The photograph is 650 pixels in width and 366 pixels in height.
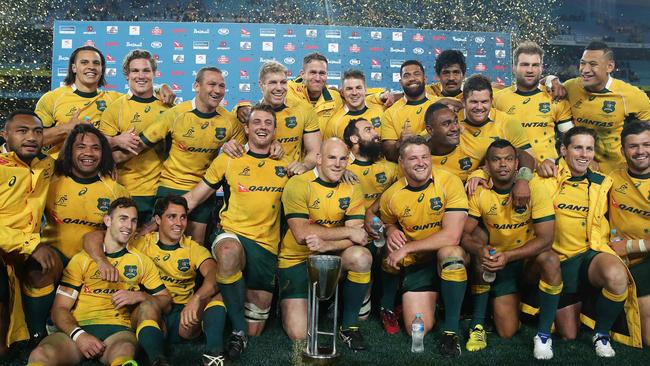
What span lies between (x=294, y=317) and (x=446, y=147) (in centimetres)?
166

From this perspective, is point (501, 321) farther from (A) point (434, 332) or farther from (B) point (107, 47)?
(B) point (107, 47)

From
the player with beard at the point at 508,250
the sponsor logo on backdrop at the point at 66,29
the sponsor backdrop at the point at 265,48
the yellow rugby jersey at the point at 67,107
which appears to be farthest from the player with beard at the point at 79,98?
the sponsor logo on backdrop at the point at 66,29

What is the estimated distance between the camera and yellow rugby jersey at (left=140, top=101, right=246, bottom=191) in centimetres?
488

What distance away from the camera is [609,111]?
5305 mm

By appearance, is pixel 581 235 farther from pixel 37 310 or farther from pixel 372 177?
pixel 37 310

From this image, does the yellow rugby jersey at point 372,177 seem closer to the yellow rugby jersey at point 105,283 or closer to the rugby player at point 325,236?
the rugby player at point 325,236

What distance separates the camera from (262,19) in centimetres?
2297

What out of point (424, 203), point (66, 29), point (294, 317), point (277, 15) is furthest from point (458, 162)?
point (277, 15)

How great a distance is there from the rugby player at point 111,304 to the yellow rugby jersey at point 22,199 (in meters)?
0.32

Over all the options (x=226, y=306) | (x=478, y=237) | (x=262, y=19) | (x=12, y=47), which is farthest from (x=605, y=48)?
(x=12, y=47)

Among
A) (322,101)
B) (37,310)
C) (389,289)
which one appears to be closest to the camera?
(37,310)

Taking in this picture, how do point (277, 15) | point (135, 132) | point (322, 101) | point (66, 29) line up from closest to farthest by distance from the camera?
point (135, 132) < point (322, 101) < point (66, 29) < point (277, 15)

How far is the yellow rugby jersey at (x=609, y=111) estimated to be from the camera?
5.32 metres

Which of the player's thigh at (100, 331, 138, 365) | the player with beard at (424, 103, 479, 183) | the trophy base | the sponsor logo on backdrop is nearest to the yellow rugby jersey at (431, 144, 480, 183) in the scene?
the player with beard at (424, 103, 479, 183)
